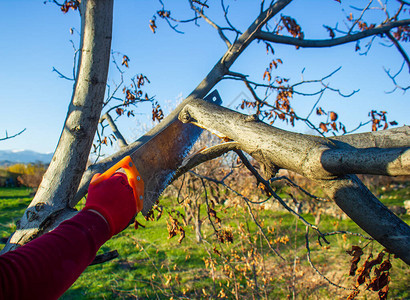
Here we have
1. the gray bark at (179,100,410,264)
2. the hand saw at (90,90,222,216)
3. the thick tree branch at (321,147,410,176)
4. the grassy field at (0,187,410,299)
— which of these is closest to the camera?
the thick tree branch at (321,147,410,176)

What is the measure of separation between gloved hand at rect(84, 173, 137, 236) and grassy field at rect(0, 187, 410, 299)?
8.80ft

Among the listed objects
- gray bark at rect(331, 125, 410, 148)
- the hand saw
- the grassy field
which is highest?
gray bark at rect(331, 125, 410, 148)

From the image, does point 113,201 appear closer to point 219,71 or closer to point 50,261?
point 50,261

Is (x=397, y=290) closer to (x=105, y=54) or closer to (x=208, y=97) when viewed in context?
(x=208, y=97)

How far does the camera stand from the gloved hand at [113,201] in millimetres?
1266

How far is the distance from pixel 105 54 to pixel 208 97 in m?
1.00

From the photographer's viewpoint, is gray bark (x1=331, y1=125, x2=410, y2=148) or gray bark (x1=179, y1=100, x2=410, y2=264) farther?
gray bark (x1=331, y1=125, x2=410, y2=148)

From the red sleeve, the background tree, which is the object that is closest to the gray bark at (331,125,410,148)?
the background tree

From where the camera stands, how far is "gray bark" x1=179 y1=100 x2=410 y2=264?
1246 millimetres

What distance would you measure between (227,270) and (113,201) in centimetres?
459

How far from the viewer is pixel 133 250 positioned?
838 cm

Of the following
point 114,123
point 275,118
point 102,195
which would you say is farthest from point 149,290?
point 102,195

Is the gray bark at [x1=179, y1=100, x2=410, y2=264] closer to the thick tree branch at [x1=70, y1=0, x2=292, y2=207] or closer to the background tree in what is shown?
the background tree

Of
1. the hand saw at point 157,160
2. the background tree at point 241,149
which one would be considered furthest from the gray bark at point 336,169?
the hand saw at point 157,160
